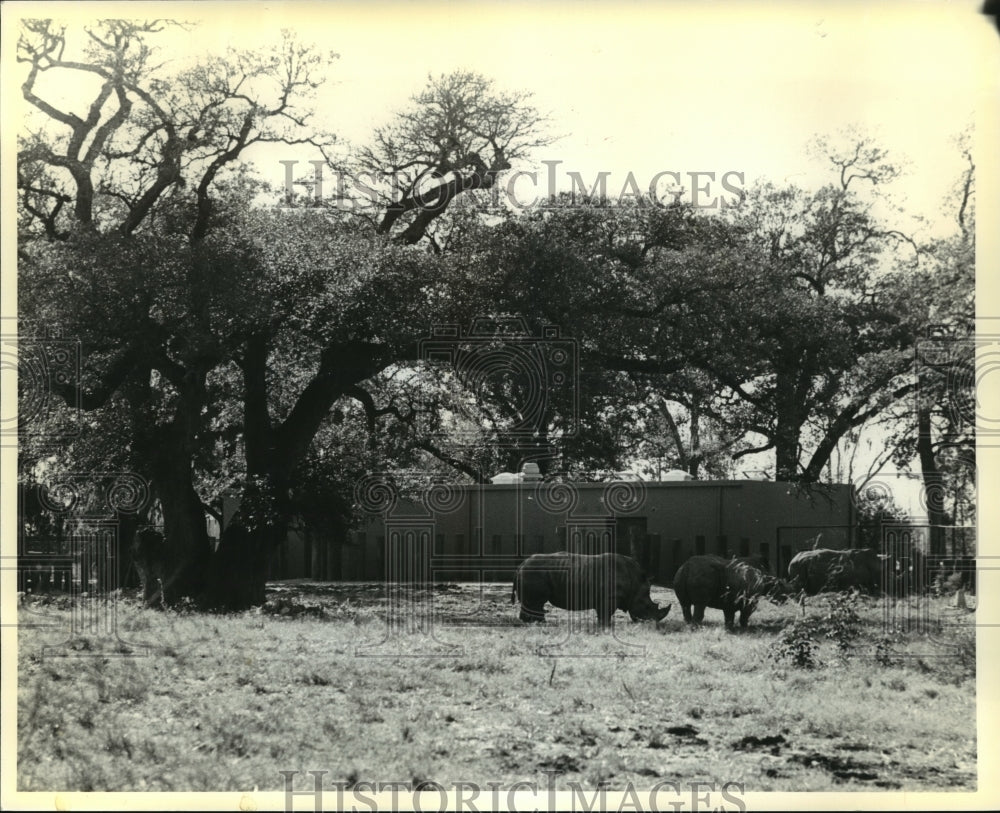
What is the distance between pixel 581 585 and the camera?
43.3ft

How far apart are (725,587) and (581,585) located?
184cm

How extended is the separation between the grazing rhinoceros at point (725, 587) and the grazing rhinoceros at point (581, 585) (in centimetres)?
69

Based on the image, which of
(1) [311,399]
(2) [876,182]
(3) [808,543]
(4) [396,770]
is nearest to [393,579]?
(1) [311,399]

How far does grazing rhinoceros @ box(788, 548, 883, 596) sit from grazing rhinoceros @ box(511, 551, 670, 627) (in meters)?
1.92

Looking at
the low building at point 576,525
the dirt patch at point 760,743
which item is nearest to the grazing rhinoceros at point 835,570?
the low building at point 576,525

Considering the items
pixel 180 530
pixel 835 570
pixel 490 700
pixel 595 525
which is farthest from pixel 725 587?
pixel 180 530

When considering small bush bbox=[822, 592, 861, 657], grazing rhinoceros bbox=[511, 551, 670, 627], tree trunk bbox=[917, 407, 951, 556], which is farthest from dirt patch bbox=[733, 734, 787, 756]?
tree trunk bbox=[917, 407, 951, 556]

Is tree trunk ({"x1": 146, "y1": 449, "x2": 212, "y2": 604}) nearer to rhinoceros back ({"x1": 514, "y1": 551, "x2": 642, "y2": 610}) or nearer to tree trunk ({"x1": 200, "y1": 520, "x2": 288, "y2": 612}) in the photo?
tree trunk ({"x1": 200, "y1": 520, "x2": 288, "y2": 612})

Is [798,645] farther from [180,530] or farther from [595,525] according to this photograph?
[180,530]

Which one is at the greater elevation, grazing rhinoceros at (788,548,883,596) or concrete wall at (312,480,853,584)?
concrete wall at (312,480,853,584)

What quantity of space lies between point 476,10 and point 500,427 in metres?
4.85

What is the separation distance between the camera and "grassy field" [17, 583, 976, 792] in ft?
31.3

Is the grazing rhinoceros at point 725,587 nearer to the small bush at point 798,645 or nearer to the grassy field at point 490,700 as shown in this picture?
the grassy field at point 490,700

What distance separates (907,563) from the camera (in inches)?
499
